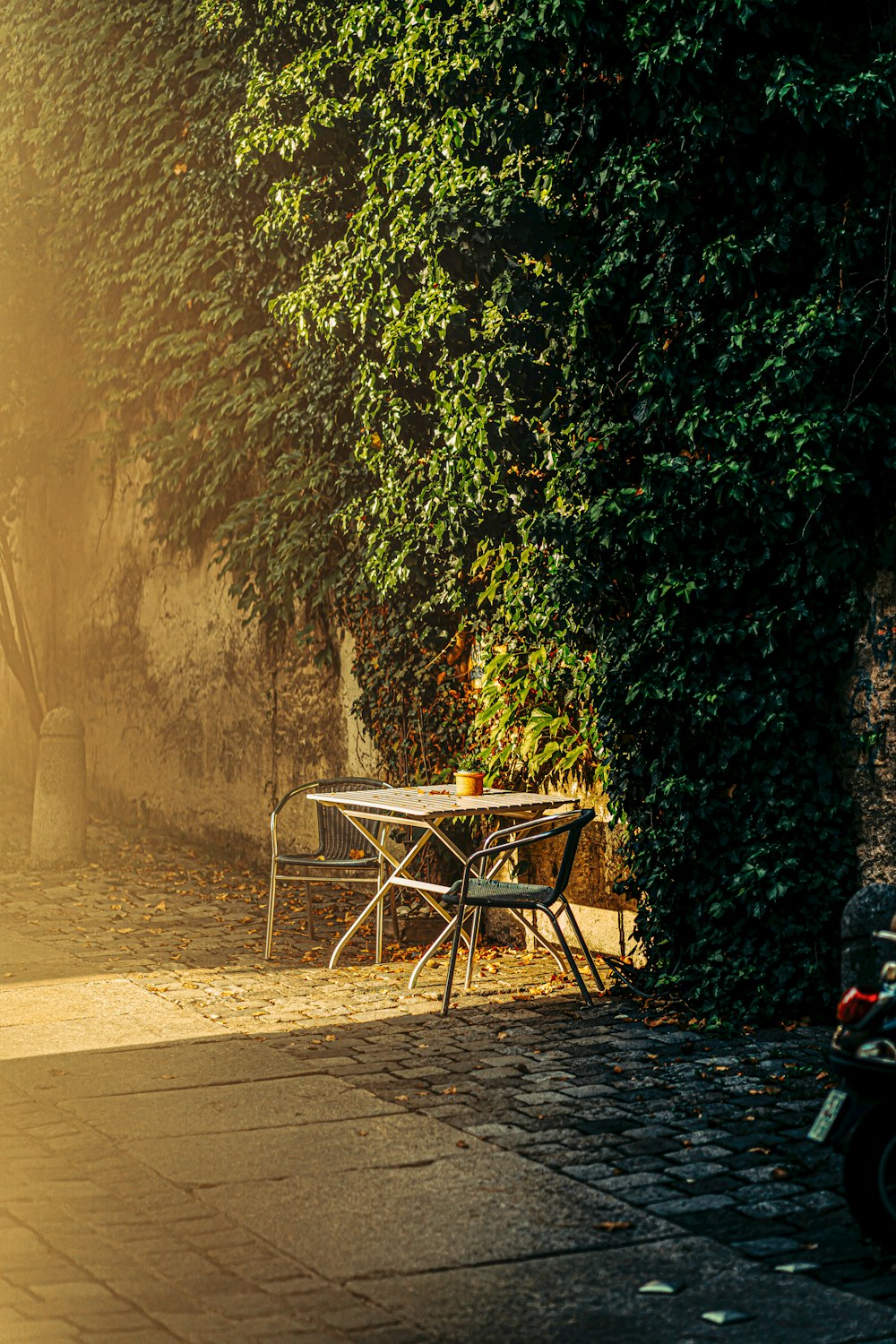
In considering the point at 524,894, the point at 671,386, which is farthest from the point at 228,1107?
the point at 671,386

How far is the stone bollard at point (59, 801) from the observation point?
43.1ft

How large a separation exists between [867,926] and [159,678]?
383 inches

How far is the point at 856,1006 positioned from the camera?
487cm

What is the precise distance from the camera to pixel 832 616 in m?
7.46

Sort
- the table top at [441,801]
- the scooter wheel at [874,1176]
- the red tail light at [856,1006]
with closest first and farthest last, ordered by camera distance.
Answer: the scooter wheel at [874,1176] → the red tail light at [856,1006] → the table top at [441,801]

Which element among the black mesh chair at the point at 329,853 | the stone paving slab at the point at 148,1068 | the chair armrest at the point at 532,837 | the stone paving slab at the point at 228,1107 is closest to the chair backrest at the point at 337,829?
the black mesh chair at the point at 329,853

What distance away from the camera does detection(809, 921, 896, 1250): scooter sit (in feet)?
15.3

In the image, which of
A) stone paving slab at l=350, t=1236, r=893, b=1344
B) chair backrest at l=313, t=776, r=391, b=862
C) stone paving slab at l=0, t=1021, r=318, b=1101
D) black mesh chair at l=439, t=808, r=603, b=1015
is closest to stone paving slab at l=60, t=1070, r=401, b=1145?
stone paving slab at l=0, t=1021, r=318, b=1101

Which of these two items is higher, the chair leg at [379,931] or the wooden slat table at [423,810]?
the wooden slat table at [423,810]

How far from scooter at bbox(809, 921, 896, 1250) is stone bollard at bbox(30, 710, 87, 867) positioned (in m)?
9.33

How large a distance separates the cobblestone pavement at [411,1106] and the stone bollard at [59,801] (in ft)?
7.69

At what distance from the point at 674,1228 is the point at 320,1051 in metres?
2.55

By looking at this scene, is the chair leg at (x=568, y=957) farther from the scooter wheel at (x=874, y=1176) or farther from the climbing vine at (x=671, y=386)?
the scooter wheel at (x=874, y=1176)

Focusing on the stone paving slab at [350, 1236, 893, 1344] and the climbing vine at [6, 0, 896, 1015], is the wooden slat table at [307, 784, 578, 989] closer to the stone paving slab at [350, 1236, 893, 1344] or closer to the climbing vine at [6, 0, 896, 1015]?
the climbing vine at [6, 0, 896, 1015]
